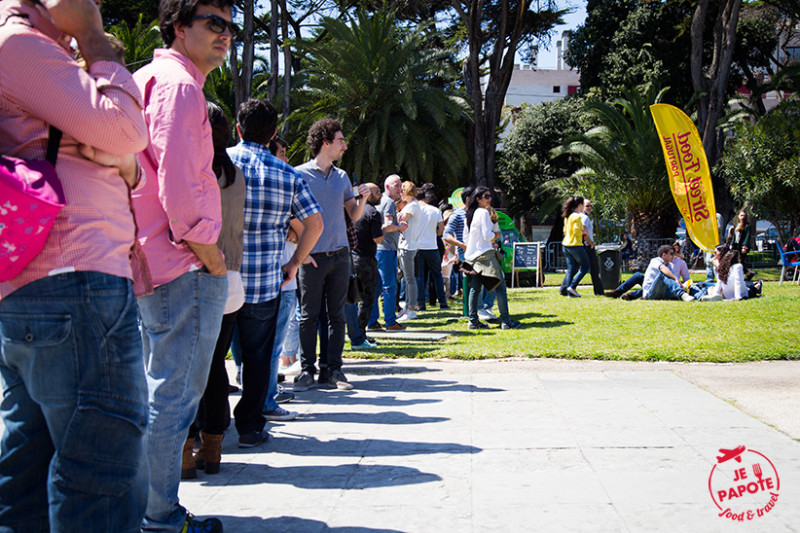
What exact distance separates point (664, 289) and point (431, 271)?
4.28 metres

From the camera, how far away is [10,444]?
2.10 m

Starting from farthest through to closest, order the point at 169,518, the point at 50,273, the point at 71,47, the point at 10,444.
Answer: the point at 169,518 < the point at 71,47 < the point at 10,444 < the point at 50,273

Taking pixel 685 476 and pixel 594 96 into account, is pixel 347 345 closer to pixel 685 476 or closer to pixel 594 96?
pixel 685 476

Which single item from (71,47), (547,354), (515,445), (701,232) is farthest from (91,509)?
(701,232)

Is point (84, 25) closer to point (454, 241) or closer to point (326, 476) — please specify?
point (326, 476)

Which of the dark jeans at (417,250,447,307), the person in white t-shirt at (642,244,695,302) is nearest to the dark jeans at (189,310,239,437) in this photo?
the dark jeans at (417,250,447,307)

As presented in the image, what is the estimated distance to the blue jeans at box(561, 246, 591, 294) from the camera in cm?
→ 1359

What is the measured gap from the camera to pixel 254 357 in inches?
170

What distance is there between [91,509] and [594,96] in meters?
31.6

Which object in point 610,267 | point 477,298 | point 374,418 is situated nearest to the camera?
point 374,418

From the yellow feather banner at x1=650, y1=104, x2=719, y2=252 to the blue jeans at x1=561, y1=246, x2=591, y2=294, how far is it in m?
3.02

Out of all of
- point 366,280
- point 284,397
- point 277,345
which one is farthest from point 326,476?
point 366,280

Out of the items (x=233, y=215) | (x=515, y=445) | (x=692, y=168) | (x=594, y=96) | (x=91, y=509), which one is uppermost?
(x=594, y=96)

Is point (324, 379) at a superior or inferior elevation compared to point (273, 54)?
inferior
